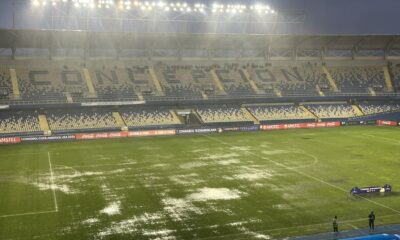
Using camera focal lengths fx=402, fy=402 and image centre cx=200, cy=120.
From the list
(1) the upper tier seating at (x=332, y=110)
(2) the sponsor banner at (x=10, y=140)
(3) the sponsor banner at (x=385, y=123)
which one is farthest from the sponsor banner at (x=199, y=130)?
(3) the sponsor banner at (x=385, y=123)

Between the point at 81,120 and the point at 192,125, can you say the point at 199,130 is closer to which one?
the point at 192,125

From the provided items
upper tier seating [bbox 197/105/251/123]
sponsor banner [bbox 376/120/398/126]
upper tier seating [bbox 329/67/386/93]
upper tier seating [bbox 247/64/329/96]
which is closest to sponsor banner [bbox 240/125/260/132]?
upper tier seating [bbox 197/105/251/123]

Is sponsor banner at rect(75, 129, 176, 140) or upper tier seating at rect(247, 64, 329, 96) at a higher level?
upper tier seating at rect(247, 64, 329, 96)

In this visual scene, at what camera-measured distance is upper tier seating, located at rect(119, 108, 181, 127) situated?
60469 millimetres

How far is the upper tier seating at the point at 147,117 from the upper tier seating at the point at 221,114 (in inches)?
196

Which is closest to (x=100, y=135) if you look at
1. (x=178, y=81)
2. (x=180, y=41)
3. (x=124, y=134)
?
(x=124, y=134)

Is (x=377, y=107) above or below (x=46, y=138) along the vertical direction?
above

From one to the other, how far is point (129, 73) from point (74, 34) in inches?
463

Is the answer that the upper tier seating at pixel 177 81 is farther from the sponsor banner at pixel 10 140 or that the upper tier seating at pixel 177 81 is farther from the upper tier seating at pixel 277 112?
Answer: the sponsor banner at pixel 10 140

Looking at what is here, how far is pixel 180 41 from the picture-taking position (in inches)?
2758

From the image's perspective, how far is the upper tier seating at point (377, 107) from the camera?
71.2m

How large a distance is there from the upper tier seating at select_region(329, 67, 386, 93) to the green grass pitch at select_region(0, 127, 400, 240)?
86.9ft

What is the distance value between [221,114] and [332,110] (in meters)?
20.4

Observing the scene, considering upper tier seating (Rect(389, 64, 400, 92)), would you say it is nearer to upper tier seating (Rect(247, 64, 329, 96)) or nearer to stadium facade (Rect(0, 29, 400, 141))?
stadium facade (Rect(0, 29, 400, 141))
